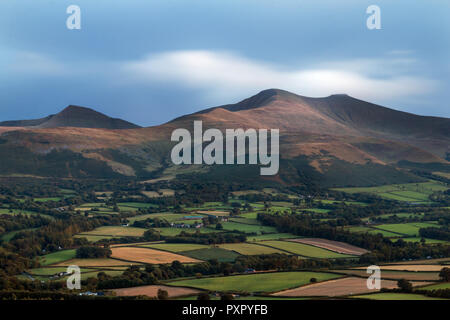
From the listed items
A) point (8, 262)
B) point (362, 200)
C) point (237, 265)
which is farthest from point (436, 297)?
point (362, 200)

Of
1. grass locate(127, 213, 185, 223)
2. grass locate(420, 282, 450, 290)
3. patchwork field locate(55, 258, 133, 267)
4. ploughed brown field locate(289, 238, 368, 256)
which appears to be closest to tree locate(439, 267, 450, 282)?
grass locate(420, 282, 450, 290)

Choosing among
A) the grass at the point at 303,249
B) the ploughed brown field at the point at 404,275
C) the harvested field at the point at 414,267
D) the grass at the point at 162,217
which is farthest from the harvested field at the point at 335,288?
the grass at the point at 162,217

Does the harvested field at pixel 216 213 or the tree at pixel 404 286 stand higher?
the tree at pixel 404 286

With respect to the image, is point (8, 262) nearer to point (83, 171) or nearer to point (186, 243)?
point (186, 243)

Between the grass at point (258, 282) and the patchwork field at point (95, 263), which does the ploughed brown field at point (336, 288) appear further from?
the patchwork field at point (95, 263)

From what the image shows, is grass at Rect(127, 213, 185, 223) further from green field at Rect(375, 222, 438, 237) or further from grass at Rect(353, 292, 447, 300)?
grass at Rect(353, 292, 447, 300)
